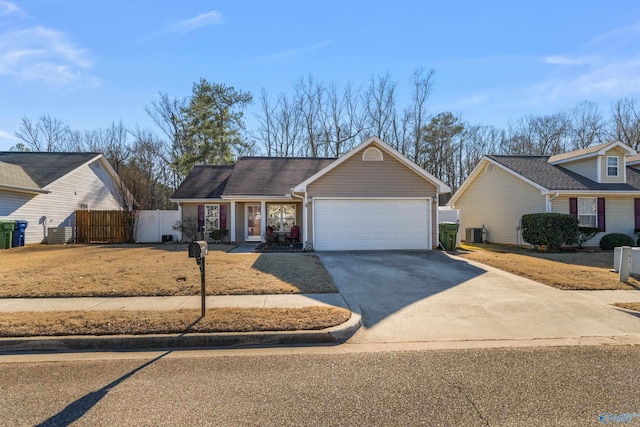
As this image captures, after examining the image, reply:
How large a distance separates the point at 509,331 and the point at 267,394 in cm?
399

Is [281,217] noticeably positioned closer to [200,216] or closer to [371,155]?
[200,216]

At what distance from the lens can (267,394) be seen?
3.39m

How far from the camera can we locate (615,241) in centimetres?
1573

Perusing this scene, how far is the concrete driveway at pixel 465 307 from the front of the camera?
5.26 m

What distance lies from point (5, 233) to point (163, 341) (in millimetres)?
16435

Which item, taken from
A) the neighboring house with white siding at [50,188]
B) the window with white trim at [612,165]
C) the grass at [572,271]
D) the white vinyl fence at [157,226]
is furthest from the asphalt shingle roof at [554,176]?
the neighboring house with white siding at [50,188]

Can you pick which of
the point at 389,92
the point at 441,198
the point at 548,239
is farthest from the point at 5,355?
the point at 441,198

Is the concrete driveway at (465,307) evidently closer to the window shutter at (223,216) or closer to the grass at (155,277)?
the grass at (155,277)

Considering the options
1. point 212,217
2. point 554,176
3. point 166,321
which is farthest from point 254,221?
point 554,176

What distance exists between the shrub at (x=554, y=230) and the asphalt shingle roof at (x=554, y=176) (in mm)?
1724

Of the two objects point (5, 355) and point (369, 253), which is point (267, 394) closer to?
point (5, 355)

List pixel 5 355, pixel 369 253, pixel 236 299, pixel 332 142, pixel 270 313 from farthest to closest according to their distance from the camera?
1. pixel 332 142
2. pixel 369 253
3. pixel 236 299
4. pixel 270 313
5. pixel 5 355

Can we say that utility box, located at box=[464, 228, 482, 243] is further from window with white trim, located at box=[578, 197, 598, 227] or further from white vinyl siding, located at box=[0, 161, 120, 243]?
white vinyl siding, located at box=[0, 161, 120, 243]

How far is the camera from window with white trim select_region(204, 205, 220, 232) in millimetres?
18969
